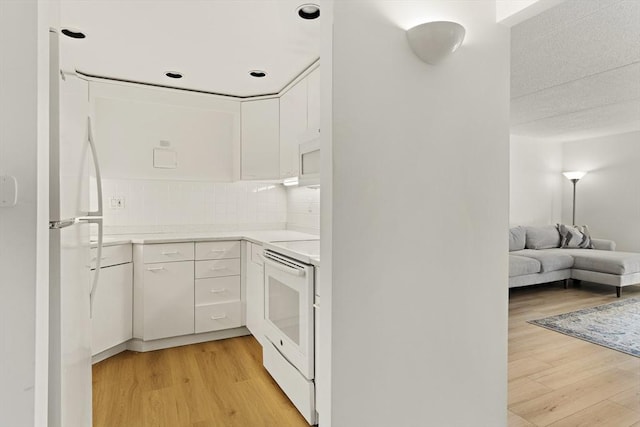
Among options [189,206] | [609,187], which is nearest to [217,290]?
[189,206]

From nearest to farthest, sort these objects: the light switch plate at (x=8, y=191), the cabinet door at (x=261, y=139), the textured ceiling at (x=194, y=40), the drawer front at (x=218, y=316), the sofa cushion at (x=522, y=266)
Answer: the light switch plate at (x=8, y=191), the textured ceiling at (x=194, y=40), the drawer front at (x=218, y=316), the cabinet door at (x=261, y=139), the sofa cushion at (x=522, y=266)

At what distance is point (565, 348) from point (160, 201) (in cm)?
381

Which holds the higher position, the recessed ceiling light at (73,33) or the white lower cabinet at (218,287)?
the recessed ceiling light at (73,33)

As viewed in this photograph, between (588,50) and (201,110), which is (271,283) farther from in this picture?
(588,50)

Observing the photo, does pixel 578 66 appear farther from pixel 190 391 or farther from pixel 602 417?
pixel 190 391

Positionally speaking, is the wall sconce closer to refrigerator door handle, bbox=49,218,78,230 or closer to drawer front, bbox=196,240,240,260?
refrigerator door handle, bbox=49,218,78,230

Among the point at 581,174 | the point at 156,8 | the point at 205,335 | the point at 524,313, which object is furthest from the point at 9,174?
the point at 581,174

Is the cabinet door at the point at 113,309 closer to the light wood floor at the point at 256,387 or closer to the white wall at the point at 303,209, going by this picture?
the light wood floor at the point at 256,387

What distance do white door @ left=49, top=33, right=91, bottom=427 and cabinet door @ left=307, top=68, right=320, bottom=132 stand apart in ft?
5.26

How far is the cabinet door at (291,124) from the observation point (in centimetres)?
294

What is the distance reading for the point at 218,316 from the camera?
3070 millimetres

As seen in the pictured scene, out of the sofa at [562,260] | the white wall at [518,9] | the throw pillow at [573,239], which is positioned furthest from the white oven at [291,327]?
the throw pillow at [573,239]

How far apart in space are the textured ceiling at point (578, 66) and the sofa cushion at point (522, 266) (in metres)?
1.92

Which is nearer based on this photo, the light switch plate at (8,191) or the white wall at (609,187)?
the light switch plate at (8,191)
